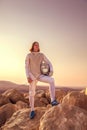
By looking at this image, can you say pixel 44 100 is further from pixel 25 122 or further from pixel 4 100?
pixel 25 122

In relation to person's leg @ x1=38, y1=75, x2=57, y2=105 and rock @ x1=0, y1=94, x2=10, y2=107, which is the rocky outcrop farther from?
rock @ x1=0, y1=94, x2=10, y2=107

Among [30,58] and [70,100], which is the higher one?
[30,58]

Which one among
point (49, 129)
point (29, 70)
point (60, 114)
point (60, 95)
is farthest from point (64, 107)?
point (60, 95)

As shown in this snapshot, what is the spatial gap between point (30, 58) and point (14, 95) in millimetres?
5899

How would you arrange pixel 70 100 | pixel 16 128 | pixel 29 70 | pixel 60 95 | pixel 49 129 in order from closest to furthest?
pixel 49 129, pixel 29 70, pixel 16 128, pixel 70 100, pixel 60 95

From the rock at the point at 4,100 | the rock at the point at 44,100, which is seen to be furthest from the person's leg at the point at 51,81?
the rock at the point at 44,100

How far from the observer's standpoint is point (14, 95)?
9.61m

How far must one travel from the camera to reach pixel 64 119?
348 centimetres

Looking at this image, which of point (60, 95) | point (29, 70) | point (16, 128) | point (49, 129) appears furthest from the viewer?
point (60, 95)

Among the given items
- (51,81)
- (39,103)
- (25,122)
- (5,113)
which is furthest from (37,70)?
(39,103)

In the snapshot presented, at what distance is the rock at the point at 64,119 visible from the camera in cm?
343

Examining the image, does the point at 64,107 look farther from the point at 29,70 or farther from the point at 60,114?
the point at 29,70

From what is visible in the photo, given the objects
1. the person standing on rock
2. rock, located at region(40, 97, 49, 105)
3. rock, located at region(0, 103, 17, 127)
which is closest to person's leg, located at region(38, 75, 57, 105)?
the person standing on rock

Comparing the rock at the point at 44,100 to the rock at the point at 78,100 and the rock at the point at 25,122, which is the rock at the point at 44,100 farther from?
the rock at the point at 25,122
